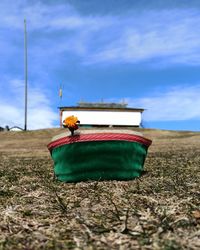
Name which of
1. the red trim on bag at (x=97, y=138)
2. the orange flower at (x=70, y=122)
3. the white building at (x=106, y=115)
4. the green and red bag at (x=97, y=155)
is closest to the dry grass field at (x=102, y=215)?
the green and red bag at (x=97, y=155)

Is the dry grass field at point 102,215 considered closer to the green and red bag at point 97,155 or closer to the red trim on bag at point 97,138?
the green and red bag at point 97,155

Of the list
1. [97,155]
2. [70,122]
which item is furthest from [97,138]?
[70,122]

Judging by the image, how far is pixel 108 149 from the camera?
12211 mm

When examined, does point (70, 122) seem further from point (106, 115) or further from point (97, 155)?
point (106, 115)

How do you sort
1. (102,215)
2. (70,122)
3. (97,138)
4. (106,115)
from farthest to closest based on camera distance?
(106,115) < (97,138) < (70,122) < (102,215)

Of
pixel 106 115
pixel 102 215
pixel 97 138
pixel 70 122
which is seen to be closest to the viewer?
pixel 102 215

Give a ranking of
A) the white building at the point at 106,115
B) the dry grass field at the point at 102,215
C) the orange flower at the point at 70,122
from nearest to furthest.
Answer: the dry grass field at the point at 102,215 < the orange flower at the point at 70,122 < the white building at the point at 106,115

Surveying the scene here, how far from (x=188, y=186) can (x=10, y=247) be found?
6027mm

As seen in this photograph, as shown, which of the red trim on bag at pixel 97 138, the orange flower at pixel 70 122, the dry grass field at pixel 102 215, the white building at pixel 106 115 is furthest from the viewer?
the white building at pixel 106 115

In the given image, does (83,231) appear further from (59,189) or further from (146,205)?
(59,189)

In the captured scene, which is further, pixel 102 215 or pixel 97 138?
pixel 97 138

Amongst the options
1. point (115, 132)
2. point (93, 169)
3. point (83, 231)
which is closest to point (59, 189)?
point (93, 169)

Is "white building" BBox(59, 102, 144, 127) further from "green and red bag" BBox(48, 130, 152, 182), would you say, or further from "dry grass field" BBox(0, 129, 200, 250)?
"dry grass field" BBox(0, 129, 200, 250)

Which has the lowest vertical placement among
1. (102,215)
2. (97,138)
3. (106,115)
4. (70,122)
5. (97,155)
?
(102,215)
